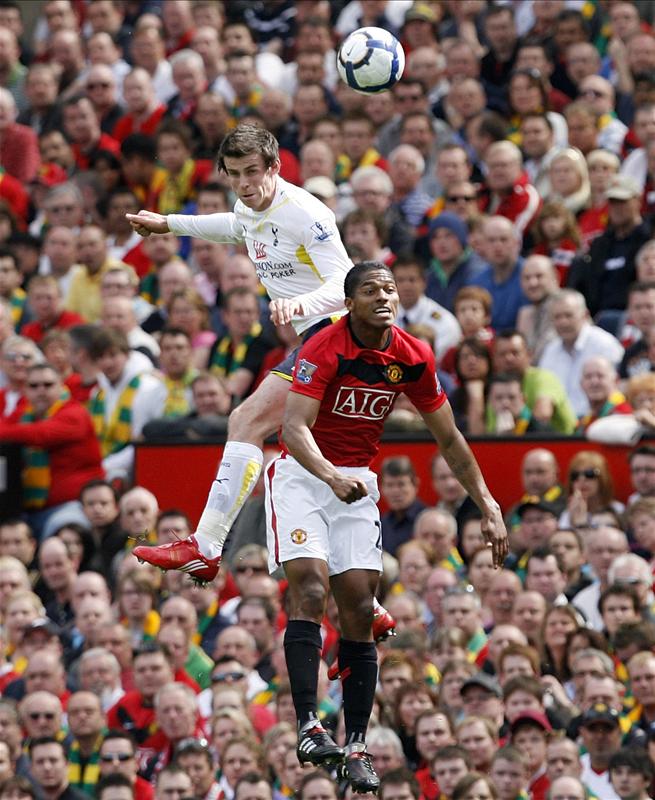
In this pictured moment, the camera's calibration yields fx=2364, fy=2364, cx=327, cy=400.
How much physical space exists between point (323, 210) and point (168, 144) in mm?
9147

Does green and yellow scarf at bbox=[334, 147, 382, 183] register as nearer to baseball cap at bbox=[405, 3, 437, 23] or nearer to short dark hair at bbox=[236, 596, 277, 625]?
baseball cap at bbox=[405, 3, 437, 23]

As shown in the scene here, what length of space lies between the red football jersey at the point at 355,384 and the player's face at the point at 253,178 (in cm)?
79

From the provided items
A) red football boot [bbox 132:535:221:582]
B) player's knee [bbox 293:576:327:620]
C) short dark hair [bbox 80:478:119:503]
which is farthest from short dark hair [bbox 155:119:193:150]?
player's knee [bbox 293:576:327:620]

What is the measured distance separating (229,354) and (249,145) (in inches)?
265

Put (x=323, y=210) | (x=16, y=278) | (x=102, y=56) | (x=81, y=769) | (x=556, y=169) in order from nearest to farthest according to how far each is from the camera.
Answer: (x=323, y=210), (x=81, y=769), (x=556, y=169), (x=16, y=278), (x=102, y=56)

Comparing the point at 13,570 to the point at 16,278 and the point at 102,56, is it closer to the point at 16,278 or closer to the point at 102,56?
the point at 16,278

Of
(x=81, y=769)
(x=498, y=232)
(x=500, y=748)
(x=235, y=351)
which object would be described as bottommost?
(x=81, y=769)

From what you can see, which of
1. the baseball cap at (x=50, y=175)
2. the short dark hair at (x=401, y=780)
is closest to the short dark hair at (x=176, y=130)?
the baseball cap at (x=50, y=175)

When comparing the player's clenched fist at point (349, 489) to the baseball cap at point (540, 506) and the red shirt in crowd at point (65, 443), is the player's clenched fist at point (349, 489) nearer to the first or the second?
the baseball cap at point (540, 506)

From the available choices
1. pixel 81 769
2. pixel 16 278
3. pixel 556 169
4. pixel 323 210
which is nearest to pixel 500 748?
pixel 81 769

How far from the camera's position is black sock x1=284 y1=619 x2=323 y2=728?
11086 millimetres

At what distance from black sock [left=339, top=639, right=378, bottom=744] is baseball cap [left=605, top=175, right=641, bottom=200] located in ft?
22.5

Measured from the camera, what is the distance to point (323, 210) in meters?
11.5

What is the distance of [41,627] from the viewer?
16281mm
